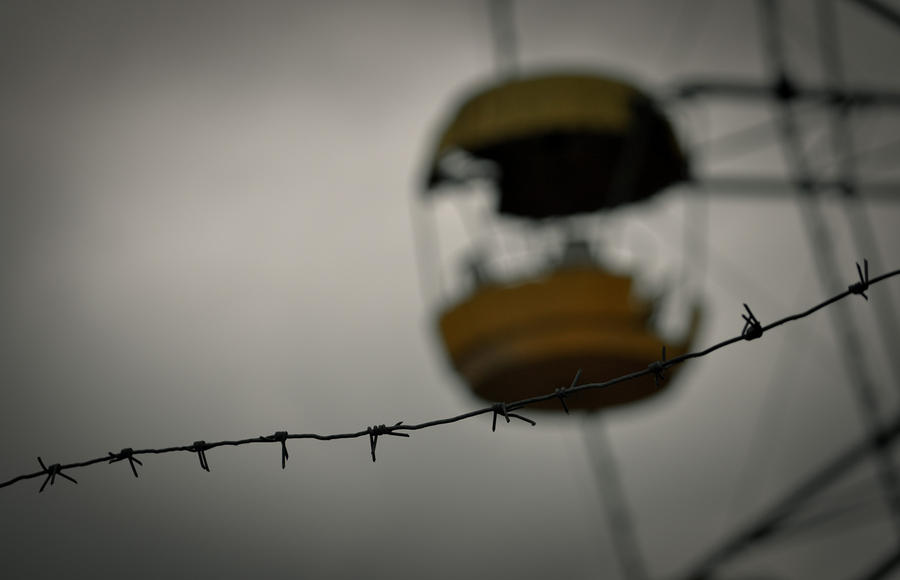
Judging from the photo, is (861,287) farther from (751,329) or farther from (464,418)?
(464,418)

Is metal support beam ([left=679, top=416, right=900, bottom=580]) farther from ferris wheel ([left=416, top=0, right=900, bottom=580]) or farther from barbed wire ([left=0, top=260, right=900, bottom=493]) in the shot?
barbed wire ([left=0, top=260, right=900, bottom=493])

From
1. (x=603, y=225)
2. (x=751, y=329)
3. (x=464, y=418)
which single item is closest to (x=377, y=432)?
(x=464, y=418)

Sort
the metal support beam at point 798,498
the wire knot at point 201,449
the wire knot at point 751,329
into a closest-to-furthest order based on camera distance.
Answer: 1. the wire knot at point 751,329
2. the wire knot at point 201,449
3. the metal support beam at point 798,498

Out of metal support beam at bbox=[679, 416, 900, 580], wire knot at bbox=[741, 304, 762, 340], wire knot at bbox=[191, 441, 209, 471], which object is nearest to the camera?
wire knot at bbox=[741, 304, 762, 340]

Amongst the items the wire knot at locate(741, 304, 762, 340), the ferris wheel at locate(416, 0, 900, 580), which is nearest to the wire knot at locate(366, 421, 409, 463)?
the wire knot at locate(741, 304, 762, 340)

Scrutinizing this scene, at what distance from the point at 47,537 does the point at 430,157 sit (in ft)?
30.5

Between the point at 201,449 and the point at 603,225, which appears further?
the point at 603,225

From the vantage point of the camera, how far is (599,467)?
1983 centimetres

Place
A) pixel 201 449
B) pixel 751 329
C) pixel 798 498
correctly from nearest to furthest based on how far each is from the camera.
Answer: pixel 751 329, pixel 201 449, pixel 798 498

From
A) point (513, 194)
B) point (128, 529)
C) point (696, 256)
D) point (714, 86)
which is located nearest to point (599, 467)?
point (513, 194)

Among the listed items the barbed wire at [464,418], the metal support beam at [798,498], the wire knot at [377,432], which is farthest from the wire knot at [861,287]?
the metal support beam at [798,498]

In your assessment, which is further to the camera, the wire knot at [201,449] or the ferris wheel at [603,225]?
the ferris wheel at [603,225]

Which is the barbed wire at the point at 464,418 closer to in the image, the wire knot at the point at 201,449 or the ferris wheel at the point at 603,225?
the wire knot at the point at 201,449

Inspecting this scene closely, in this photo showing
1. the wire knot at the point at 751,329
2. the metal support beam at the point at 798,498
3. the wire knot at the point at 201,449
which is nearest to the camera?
the wire knot at the point at 751,329
